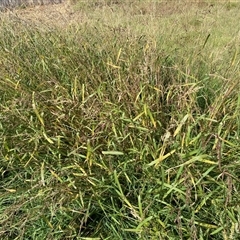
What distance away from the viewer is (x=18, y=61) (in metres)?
2.34

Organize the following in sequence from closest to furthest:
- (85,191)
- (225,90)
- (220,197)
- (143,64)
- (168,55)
Answer: (220,197) < (85,191) < (225,90) < (143,64) < (168,55)

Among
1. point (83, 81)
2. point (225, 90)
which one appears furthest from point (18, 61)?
point (225, 90)

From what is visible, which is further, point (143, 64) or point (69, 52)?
point (69, 52)

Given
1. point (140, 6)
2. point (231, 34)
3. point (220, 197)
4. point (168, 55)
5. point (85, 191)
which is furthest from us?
point (140, 6)

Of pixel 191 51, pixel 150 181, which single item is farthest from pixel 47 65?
pixel 150 181

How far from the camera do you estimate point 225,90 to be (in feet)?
6.09

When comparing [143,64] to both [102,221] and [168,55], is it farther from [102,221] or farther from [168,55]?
[102,221]

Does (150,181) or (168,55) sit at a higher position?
(168,55)

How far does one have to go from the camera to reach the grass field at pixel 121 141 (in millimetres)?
1583

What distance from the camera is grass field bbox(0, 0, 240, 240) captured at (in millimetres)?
1583

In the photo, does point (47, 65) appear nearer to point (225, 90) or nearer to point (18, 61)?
point (18, 61)

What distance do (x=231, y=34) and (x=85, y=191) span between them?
1632 mm

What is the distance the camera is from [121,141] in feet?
5.80

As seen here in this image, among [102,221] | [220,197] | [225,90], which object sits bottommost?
[102,221]
